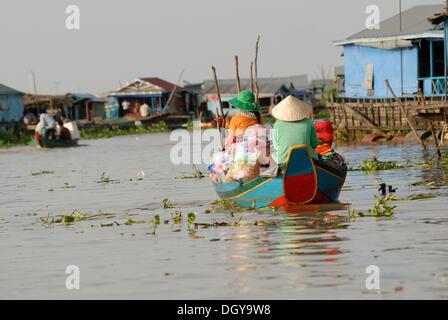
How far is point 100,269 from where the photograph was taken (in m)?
7.20

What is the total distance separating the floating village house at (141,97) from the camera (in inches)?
2397

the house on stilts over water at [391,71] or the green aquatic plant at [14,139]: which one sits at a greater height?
the house on stilts over water at [391,71]

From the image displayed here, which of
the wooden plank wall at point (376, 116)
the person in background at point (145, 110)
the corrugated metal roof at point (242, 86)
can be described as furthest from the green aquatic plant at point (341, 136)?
the corrugated metal roof at point (242, 86)

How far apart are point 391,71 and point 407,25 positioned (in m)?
1.92

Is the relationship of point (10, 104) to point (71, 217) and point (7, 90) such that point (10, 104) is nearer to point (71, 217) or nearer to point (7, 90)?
point (7, 90)

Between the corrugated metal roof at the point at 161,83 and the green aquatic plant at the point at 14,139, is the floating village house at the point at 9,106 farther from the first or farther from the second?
the corrugated metal roof at the point at 161,83

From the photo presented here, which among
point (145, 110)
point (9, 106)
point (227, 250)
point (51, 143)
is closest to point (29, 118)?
point (9, 106)

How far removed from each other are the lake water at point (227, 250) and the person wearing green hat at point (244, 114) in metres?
1.20

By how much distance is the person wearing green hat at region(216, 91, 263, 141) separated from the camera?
10.8 m

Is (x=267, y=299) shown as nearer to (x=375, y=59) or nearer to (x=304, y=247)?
(x=304, y=247)

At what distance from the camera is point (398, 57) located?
29125mm

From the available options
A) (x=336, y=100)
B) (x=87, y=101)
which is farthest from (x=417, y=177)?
(x=87, y=101)

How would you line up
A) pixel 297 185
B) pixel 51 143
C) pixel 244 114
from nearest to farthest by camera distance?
1. pixel 297 185
2. pixel 244 114
3. pixel 51 143

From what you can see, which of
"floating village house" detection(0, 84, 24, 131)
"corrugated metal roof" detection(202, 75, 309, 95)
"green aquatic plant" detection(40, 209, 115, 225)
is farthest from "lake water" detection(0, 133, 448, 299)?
"corrugated metal roof" detection(202, 75, 309, 95)
